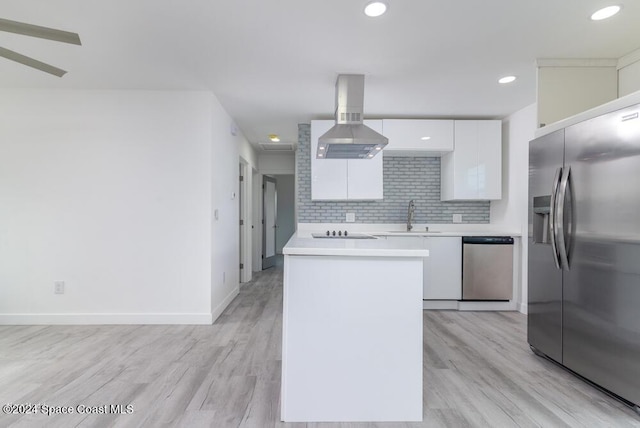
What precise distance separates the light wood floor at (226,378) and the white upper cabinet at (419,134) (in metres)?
2.17

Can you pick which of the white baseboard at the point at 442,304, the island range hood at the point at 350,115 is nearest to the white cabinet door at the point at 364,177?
the island range hood at the point at 350,115

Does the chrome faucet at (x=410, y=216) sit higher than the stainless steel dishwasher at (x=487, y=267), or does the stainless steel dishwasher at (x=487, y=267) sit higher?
the chrome faucet at (x=410, y=216)

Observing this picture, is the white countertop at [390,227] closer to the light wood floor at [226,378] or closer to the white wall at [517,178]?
the white wall at [517,178]

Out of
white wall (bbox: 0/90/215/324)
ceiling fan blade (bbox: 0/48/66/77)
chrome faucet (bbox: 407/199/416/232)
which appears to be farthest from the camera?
chrome faucet (bbox: 407/199/416/232)

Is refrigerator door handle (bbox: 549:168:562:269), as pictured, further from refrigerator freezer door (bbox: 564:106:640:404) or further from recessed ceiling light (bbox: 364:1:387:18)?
recessed ceiling light (bbox: 364:1:387:18)

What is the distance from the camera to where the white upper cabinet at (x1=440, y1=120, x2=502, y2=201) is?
419cm

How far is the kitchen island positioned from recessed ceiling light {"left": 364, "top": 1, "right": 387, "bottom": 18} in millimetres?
1470

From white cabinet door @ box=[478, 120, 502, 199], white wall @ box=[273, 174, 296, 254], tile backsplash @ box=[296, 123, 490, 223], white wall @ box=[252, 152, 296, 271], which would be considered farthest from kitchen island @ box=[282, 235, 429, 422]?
white wall @ box=[273, 174, 296, 254]

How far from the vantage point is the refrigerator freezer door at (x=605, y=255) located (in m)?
1.85

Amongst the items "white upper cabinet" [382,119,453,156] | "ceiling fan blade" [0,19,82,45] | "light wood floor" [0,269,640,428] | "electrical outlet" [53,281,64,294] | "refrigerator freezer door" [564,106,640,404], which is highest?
"white upper cabinet" [382,119,453,156]

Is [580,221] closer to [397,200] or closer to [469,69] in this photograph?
[469,69]

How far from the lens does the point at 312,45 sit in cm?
248

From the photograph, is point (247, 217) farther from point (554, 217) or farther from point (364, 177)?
point (554, 217)

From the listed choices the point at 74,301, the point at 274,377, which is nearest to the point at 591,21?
the point at 274,377
